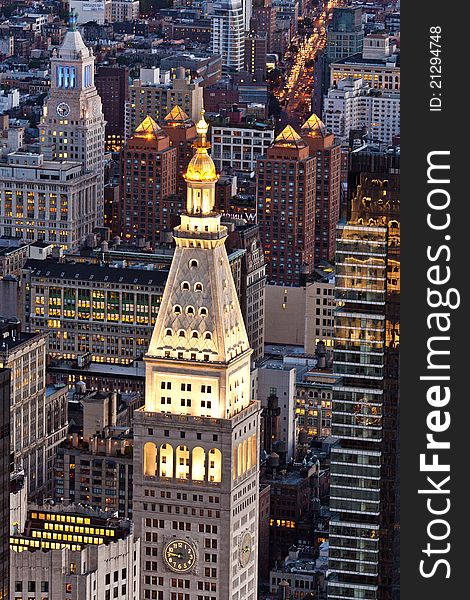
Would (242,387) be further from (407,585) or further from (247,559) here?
(407,585)

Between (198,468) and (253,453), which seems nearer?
(198,468)

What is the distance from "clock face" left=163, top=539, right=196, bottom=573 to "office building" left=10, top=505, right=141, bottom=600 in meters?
1.72

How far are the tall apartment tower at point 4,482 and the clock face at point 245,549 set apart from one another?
3643cm

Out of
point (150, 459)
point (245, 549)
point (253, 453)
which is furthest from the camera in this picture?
point (253, 453)

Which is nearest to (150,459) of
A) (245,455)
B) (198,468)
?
(198,468)

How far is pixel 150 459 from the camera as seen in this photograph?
150125 millimetres

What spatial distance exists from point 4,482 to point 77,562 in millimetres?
33863

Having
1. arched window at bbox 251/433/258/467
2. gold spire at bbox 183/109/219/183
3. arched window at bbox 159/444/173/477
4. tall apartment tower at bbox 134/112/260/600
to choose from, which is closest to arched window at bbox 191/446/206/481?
tall apartment tower at bbox 134/112/260/600

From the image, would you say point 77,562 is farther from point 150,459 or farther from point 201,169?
point 201,169

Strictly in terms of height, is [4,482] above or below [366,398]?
above

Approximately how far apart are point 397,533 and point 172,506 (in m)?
12.8

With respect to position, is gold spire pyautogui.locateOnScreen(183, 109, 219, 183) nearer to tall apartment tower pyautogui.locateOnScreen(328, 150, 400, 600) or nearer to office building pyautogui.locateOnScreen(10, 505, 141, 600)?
tall apartment tower pyautogui.locateOnScreen(328, 150, 400, 600)

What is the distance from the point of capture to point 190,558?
14950 cm

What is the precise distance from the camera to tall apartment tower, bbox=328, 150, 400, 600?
146m
